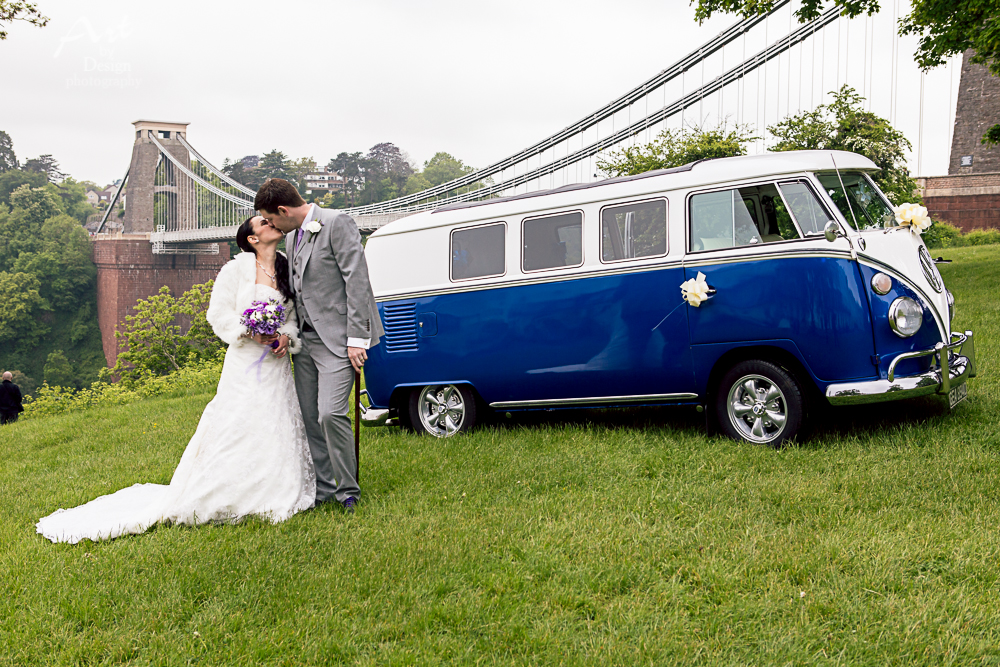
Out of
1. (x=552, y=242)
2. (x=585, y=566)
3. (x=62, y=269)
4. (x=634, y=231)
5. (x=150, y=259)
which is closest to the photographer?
(x=585, y=566)

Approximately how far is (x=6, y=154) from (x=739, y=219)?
12278cm

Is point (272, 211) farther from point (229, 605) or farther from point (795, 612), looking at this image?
point (795, 612)

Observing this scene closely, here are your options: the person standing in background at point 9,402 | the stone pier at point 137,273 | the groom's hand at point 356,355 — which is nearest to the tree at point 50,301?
the stone pier at point 137,273

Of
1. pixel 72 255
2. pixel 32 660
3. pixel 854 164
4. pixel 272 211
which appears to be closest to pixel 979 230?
pixel 854 164

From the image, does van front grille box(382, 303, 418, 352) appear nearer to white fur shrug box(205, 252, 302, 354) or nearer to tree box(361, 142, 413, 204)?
white fur shrug box(205, 252, 302, 354)

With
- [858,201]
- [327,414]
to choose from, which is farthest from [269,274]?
[858,201]

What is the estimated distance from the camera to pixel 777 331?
5.75 m

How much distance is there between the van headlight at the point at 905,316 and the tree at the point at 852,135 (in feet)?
61.2

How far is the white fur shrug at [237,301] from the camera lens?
17.7ft

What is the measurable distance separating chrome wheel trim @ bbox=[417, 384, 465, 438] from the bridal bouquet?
2502 millimetres

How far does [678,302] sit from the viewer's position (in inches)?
243

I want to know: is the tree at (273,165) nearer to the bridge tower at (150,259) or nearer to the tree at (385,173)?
the tree at (385,173)

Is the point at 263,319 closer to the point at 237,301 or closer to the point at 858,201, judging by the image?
the point at 237,301

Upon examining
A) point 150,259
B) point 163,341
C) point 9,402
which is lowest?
point 9,402
